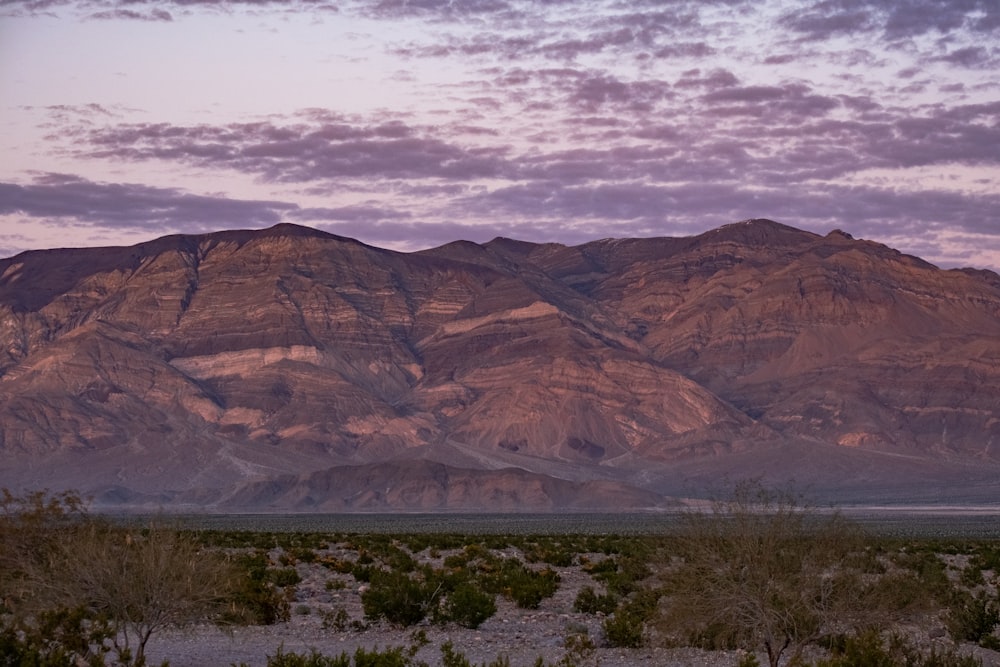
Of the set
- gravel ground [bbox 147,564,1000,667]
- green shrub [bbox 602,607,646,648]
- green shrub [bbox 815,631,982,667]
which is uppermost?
green shrub [bbox 815,631,982,667]

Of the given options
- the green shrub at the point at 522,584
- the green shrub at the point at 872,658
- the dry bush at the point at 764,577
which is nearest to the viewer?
the green shrub at the point at 872,658

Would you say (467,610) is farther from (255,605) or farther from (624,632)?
(255,605)

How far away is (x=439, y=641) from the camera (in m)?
23.4

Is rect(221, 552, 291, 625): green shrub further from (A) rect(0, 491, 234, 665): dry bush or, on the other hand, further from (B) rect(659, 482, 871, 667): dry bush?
(B) rect(659, 482, 871, 667): dry bush

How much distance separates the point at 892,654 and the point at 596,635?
8867mm

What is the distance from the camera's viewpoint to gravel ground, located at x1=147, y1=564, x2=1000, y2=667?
21172 mm

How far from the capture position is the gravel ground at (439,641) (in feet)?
69.5

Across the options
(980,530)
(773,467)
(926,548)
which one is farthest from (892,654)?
(773,467)

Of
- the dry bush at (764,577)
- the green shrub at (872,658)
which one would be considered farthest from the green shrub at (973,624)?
the green shrub at (872,658)

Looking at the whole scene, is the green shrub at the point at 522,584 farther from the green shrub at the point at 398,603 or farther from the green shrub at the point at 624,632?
the green shrub at the point at 624,632

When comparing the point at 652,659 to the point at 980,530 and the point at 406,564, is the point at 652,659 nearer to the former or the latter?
the point at 406,564

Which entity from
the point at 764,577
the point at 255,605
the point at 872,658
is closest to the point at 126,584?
the point at 255,605

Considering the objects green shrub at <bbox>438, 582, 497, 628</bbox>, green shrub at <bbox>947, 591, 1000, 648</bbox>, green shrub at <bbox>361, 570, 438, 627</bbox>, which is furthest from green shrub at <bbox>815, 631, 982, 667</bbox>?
green shrub at <bbox>361, 570, 438, 627</bbox>

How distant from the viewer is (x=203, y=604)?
63.6 feet
